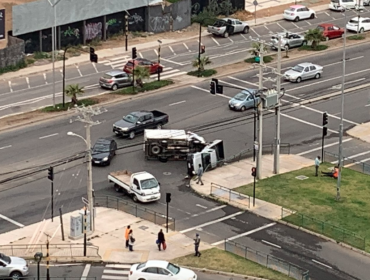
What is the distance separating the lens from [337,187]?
72.4 m

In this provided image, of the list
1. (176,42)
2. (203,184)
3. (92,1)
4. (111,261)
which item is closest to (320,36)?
(176,42)

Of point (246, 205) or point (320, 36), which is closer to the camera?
point (246, 205)

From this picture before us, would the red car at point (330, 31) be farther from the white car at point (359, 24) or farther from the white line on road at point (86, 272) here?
the white line on road at point (86, 272)

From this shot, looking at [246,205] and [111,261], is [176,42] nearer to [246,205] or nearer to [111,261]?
[246,205]

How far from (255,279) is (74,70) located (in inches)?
1708

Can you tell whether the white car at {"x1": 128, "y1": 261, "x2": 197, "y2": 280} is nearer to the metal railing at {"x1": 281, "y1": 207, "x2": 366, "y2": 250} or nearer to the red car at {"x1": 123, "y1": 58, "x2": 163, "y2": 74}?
the metal railing at {"x1": 281, "y1": 207, "x2": 366, "y2": 250}

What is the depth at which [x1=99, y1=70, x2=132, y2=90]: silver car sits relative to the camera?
93.5 meters

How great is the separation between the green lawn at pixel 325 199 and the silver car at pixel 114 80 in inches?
875

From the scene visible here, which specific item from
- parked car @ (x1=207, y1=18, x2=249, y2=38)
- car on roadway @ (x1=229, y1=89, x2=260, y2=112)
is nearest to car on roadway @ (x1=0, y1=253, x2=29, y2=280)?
car on roadway @ (x1=229, y1=89, x2=260, y2=112)

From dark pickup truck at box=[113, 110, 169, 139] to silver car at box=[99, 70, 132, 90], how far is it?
9.83 metres

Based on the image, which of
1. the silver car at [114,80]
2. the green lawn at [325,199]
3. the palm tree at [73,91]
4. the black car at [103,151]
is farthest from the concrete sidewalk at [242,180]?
the silver car at [114,80]

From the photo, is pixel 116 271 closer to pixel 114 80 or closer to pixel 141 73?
pixel 141 73

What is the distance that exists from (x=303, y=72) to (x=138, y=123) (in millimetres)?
20294

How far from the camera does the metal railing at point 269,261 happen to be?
60.5 meters
